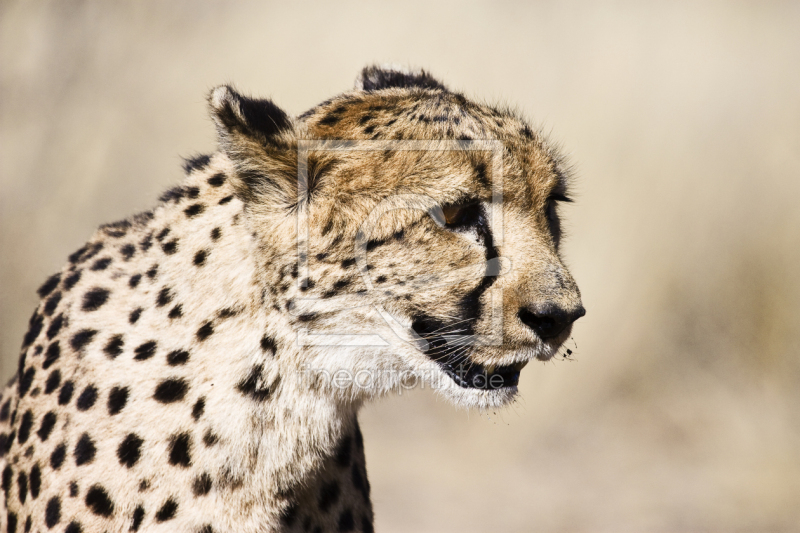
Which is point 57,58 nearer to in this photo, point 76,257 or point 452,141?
point 76,257

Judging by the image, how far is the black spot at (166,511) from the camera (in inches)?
69.1

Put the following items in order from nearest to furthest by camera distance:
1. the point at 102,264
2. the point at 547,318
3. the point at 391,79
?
the point at 547,318 → the point at 102,264 → the point at 391,79

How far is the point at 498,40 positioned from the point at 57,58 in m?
3.37

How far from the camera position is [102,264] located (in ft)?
6.84

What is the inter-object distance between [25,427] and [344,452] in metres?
0.86

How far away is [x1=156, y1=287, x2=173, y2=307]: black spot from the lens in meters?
1.86

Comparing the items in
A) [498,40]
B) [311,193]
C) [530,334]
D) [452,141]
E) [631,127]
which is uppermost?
[498,40]

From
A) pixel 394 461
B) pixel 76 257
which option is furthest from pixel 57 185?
pixel 76 257

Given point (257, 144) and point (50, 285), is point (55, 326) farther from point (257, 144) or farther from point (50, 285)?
point (257, 144)

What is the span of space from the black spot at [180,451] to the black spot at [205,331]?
24cm

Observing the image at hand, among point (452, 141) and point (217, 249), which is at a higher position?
point (452, 141)

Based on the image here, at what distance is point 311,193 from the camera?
5.90 feet

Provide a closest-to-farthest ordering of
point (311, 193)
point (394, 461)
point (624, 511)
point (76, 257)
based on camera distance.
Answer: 1. point (311, 193)
2. point (76, 257)
3. point (624, 511)
4. point (394, 461)

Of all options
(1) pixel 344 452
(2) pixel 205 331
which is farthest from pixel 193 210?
(1) pixel 344 452
